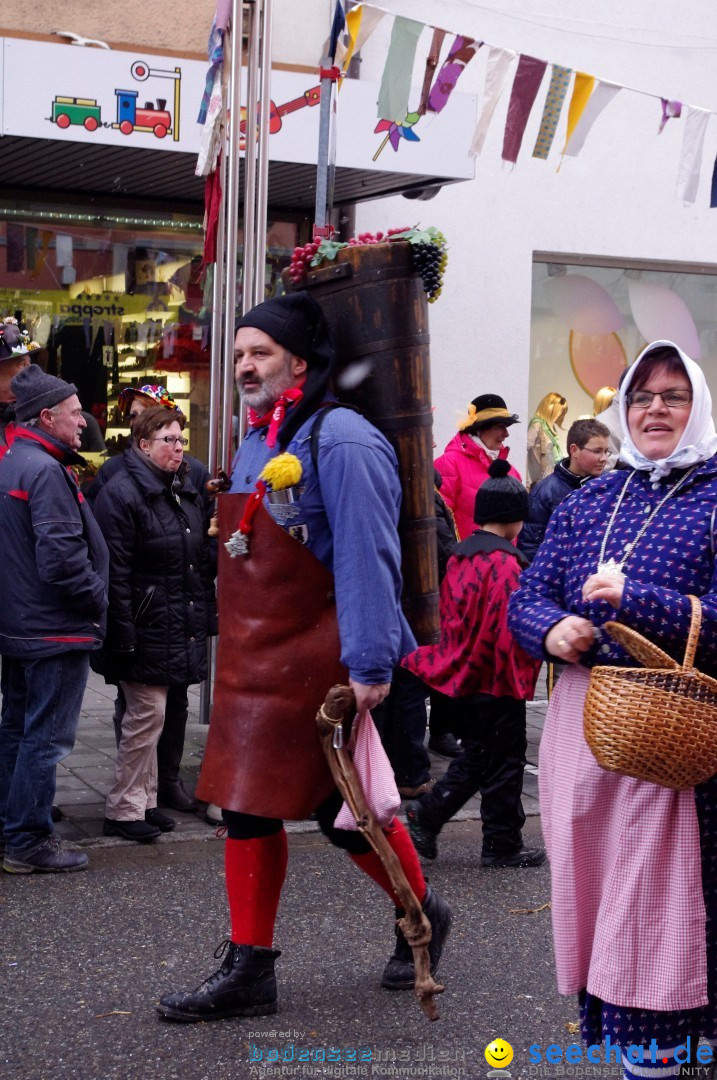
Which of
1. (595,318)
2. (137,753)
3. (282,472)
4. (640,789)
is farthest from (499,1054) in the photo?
(595,318)

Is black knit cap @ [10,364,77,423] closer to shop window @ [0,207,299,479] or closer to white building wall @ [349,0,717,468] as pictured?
shop window @ [0,207,299,479]

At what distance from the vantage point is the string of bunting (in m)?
7.31

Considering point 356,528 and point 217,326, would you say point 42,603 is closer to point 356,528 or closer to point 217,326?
point 217,326

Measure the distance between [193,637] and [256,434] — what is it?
2062 millimetres

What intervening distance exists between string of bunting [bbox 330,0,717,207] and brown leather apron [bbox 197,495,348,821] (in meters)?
3.90

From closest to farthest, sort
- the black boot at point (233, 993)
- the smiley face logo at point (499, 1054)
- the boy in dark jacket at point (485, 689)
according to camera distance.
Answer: the smiley face logo at point (499, 1054) → the black boot at point (233, 993) → the boy in dark jacket at point (485, 689)

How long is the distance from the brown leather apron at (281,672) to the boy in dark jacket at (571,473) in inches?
186

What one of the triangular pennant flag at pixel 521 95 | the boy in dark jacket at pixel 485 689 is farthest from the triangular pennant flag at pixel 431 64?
the boy in dark jacket at pixel 485 689

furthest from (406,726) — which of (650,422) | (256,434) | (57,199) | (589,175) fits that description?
(589,175)

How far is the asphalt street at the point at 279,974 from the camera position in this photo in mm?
3639

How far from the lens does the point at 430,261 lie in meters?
4.01

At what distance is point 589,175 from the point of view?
11.8 meters

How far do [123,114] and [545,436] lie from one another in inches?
201

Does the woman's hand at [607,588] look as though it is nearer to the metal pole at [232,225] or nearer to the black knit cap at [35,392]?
the metal pole at [232,225]
